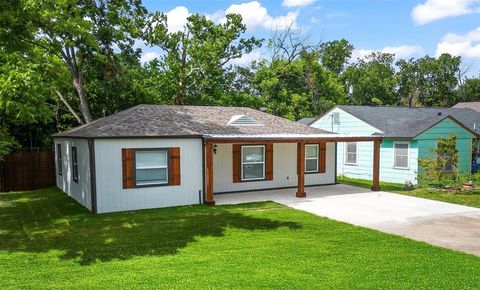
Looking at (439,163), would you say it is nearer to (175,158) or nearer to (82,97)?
(175,158)

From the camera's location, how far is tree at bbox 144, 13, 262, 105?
996 inches

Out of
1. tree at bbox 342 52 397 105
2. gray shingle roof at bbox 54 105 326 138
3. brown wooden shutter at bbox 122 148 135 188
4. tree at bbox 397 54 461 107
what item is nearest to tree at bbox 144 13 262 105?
gray shingle roof at bbox 54 105 326 138

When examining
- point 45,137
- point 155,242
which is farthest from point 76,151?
point 45,137

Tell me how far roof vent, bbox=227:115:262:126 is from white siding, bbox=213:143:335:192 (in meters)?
1.23

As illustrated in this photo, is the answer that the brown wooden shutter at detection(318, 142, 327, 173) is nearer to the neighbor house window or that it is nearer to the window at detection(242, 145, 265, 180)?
the window at detection(242, 145, 265, 180)

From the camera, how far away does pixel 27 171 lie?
1756cm

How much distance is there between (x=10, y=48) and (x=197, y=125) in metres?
6.54

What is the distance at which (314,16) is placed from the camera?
102 feet

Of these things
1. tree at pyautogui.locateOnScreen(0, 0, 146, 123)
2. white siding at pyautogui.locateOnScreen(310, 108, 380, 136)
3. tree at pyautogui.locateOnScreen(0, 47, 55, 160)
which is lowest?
white siding at pyautogui.locateOnScreen(310, 108, 380, 136)

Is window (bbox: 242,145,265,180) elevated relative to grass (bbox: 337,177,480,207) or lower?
elevated

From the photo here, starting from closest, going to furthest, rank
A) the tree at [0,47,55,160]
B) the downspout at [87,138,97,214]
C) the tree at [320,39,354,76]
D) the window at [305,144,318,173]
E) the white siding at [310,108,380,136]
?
the tree at [0,47,55,160] < the downspout at [87,138,97,214] < the window at [305,144,318,173] < the white siding at [310,108,380,136] < the tree at [320,39,354,76]

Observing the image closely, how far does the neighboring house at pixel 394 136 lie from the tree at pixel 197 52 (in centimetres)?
770

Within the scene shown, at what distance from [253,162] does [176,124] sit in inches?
140

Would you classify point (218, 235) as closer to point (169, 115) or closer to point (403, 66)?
point (169, 115)
